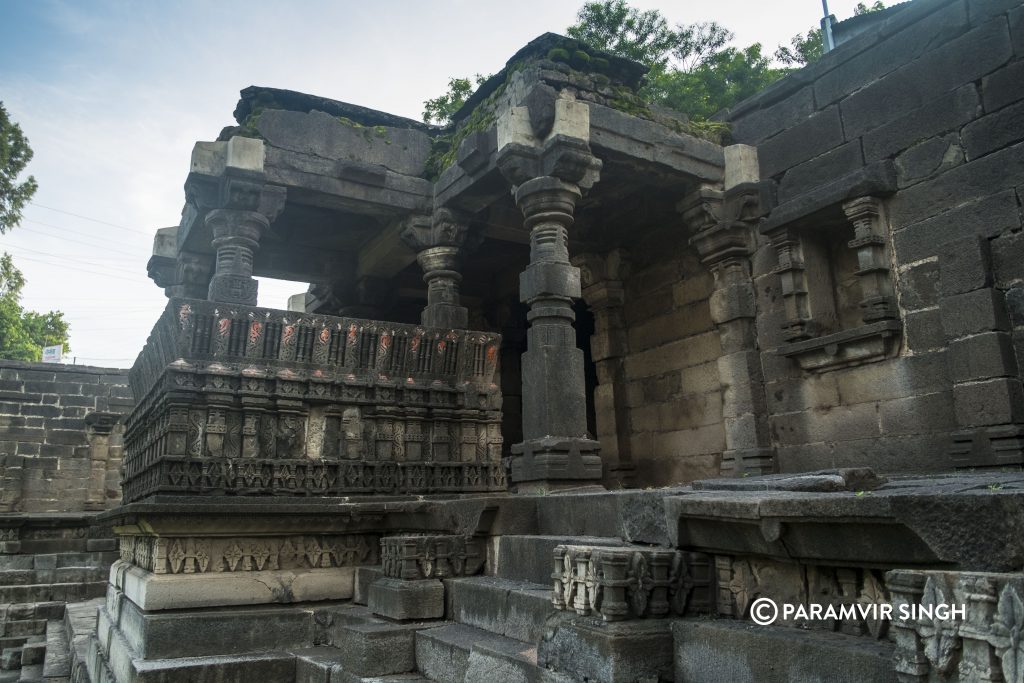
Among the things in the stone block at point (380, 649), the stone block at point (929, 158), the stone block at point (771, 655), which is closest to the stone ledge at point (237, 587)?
the stone block at point (380, 649)

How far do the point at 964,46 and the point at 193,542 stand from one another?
7.31 metres

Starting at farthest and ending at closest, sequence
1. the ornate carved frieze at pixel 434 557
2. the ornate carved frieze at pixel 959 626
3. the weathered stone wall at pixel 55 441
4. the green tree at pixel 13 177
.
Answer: the green tree at pixel 13 177 < the weathered stone wall at pixel 55 441 < the ornate carved frieze at pixel 434 557 < the ornate carved frieze at pixel 959 626

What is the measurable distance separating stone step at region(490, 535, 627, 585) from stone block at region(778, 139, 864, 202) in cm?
557

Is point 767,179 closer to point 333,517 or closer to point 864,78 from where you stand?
point 864,78

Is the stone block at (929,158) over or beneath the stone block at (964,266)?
over

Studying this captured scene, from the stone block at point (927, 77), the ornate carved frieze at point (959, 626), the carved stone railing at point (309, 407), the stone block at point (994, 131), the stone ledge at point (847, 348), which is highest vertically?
the stone block at point (927, 77)

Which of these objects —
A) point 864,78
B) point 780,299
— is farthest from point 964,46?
point 780,299

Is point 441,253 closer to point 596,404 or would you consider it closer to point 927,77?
point 596,404

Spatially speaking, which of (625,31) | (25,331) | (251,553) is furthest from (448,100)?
(25,331)

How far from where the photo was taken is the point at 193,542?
4637 mm

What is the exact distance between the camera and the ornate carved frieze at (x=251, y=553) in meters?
4.59

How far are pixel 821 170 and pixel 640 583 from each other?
6551 millimetres

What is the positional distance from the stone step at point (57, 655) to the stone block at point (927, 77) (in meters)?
8.77

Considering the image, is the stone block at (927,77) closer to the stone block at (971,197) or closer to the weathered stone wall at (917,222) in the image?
the weathered stone wall at (917,222)
